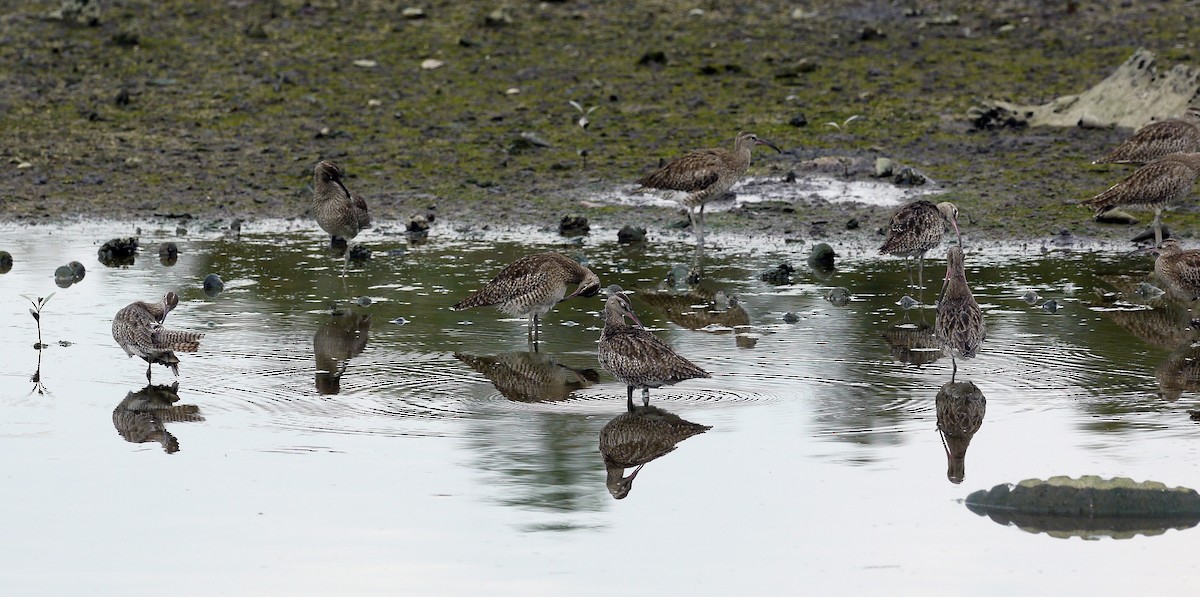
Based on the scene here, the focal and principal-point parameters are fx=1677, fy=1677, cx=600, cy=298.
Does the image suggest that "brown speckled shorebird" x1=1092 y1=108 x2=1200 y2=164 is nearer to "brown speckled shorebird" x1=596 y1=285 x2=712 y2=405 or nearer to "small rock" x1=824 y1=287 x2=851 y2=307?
"small rock" x1=824 y1=287 x2=851 y2=307

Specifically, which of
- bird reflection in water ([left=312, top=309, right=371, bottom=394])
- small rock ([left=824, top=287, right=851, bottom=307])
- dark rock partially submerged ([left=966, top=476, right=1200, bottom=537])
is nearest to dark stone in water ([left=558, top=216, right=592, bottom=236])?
small rock ([left=824, top=287, right=851, bottom=307])

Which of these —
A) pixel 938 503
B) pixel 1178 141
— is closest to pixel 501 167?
pixel 1178 141

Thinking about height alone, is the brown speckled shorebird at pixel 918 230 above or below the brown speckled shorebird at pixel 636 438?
above

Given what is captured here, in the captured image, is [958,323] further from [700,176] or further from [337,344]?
[700,176]

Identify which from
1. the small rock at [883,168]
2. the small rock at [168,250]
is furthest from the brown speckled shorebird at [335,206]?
the small rock at [883,168]

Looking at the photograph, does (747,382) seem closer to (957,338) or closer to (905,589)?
(957,338)

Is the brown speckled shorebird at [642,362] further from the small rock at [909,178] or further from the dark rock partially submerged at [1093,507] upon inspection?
the small rock at [909,178]

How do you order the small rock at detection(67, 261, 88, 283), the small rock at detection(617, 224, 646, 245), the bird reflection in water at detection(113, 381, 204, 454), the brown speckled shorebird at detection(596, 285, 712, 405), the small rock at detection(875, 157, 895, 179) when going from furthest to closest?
the small rock at detection(875, 157, 895, 179), the small rock at detection(617, 224, 646, 245), the small rock at detection(67, 261, 88, 283), the brown speckled shorebird at detection(596, 285, 712, 405), the bird reflection in water at detection(113, 381, 204, 454)

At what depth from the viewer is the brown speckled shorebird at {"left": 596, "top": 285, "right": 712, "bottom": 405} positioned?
39.3 ft

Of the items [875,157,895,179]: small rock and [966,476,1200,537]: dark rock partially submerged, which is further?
[875,157,895,179]: small rock

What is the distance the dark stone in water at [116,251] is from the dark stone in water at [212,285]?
2.20 m

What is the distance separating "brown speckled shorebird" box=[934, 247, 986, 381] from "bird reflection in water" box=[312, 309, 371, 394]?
472 cm

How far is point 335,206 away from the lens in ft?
63.5

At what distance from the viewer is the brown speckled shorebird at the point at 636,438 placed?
33.7 ft
